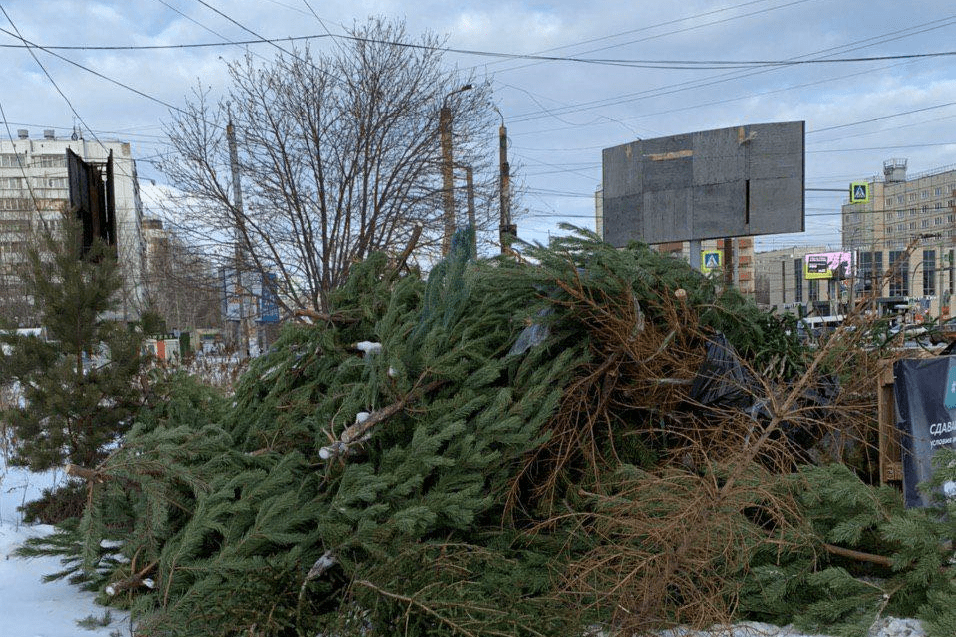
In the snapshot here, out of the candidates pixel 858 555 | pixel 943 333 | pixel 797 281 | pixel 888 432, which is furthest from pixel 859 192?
pixel 797 281

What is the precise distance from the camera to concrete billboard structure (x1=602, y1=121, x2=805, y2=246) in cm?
835

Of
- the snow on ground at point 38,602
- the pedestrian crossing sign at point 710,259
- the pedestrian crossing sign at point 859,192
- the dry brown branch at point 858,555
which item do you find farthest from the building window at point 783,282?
the snow on ground at point 38,602

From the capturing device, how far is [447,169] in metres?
10.9

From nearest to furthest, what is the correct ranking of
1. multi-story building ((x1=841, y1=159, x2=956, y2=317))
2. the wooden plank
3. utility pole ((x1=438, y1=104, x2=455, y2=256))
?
the wooden plank → utility pole ((x1=438, y1=104, x2=455, y2=256)) → multi-story building ((x1=841, y1=159, x2=956, y2=317))

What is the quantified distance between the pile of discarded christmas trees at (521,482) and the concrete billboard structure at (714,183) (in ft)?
14.4

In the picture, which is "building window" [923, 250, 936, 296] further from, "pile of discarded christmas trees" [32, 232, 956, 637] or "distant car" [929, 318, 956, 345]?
"pile of discarded christmas trees" [32, 232, 956, 637]

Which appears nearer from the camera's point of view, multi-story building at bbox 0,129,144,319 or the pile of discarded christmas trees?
the pile of discarded christmas trees

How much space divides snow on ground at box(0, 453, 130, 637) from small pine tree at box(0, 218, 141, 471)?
0.66 meters

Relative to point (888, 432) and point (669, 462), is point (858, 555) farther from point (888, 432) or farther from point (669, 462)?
point (669, 462)

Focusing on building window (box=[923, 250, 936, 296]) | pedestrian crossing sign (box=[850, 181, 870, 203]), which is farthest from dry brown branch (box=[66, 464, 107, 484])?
pedestrian crossing sign (box=[850, 181, 870, 203])

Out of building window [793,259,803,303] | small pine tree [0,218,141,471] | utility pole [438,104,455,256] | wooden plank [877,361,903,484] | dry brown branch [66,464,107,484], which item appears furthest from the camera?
building window [793,259,803,303]

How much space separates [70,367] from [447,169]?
7.14 meters

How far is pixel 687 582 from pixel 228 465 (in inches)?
87.1

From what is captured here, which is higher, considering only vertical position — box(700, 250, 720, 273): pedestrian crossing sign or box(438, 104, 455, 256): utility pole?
box(438, 104, 455, 256): utility pole
